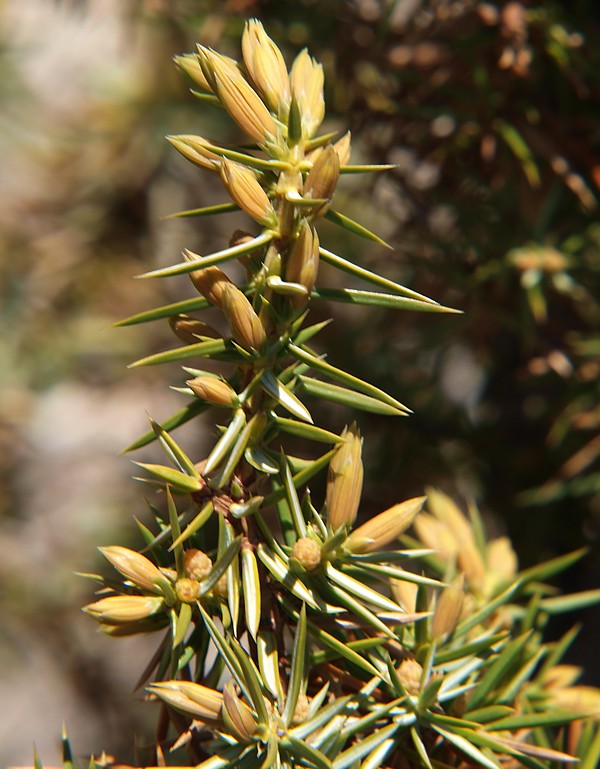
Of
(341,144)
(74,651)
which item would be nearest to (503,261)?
(341,144)

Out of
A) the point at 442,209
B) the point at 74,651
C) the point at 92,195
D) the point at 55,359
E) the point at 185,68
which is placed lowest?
the point at 74,651

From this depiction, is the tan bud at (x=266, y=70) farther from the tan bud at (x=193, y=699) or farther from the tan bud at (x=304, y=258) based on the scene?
the tan bud at (x=193, y=699)

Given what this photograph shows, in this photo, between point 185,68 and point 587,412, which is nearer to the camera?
point 185,68

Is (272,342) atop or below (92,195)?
atop

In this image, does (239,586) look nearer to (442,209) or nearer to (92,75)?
(442,209)

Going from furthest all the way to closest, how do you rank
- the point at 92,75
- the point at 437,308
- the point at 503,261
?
the point at 92,75 < the point at 503,261 < the point at 437,308

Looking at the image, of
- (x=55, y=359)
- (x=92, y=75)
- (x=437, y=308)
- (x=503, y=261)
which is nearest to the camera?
(x=437, y=308)

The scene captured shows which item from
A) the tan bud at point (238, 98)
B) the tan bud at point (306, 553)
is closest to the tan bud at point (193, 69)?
the tan bud at point (238, 98)

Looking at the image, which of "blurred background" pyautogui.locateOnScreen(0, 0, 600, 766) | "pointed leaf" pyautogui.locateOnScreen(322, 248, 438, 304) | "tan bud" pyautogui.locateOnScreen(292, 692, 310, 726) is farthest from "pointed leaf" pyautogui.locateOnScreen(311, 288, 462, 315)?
"blurred background" pyautogui.locateOnScreen(0, 0, 600, 766)
